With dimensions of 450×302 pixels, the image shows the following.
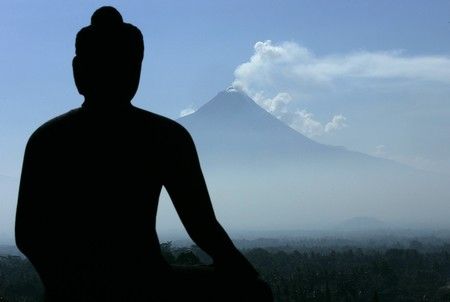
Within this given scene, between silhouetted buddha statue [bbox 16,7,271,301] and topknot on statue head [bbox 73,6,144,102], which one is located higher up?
topknot on statue head [bbox 73,6,144,102]

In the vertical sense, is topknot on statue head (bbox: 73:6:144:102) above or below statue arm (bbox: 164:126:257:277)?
above

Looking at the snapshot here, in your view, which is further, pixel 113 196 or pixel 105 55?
pixel 105 55

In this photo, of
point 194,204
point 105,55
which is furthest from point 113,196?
point 105,55

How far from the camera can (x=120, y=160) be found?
3719mm

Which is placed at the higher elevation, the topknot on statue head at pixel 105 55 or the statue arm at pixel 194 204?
the topknot on statue head at pixel 105 55

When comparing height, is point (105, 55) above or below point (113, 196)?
above

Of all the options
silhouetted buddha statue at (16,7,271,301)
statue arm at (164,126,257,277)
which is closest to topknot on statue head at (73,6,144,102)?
silhouetted buddha statue at (16,7,271,301)

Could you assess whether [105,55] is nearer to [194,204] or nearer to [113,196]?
[113,196]

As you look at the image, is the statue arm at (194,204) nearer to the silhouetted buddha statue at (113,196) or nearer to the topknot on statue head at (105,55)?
the silhouetted buddha statue at (113,196)

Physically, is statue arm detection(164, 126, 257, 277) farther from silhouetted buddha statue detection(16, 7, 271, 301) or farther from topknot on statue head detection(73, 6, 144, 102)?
topknot on statue head detection(73, 6, 144, 102)

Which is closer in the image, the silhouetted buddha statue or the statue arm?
the silhouetted buddha statue

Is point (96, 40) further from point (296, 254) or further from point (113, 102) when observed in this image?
point (296, 254)

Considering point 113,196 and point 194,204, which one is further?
point 194,204

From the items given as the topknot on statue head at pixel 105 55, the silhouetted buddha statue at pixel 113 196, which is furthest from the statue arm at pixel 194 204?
the topknot on statue head at pixel 105 55
